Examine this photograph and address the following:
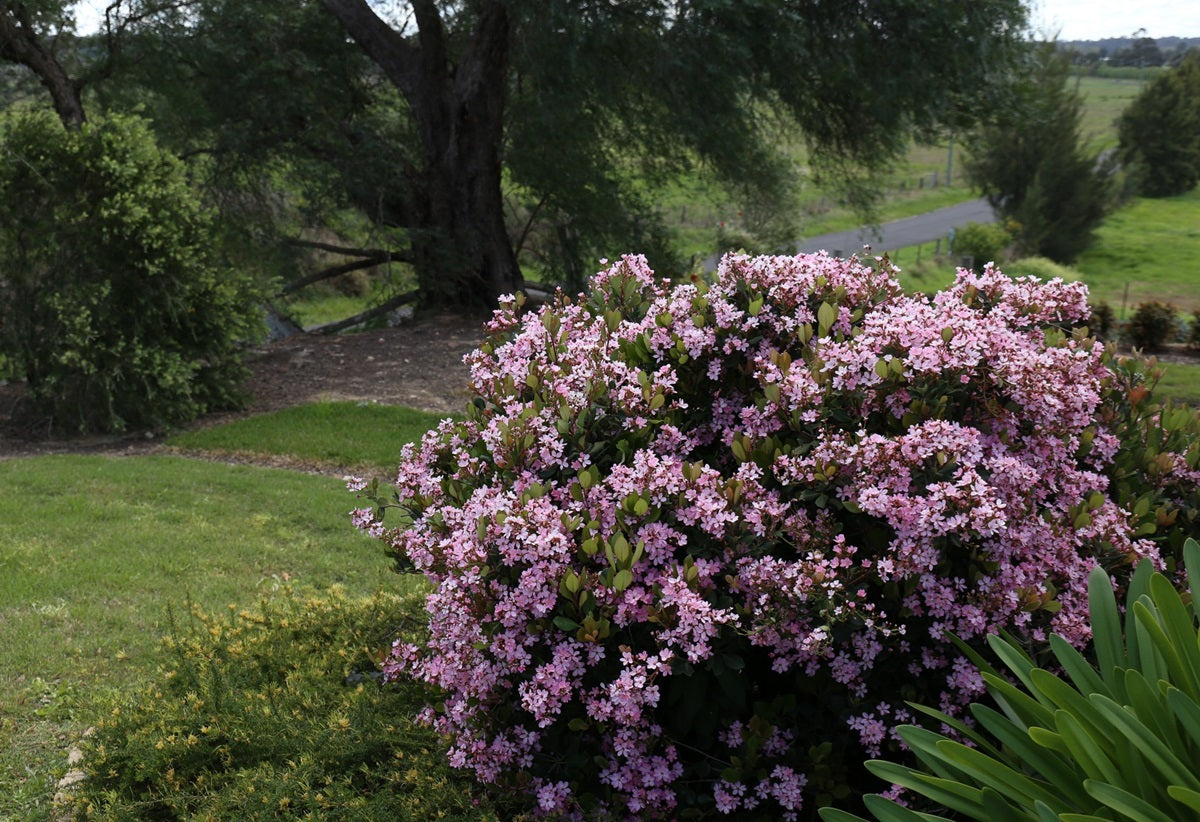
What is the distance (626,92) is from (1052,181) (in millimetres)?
23317

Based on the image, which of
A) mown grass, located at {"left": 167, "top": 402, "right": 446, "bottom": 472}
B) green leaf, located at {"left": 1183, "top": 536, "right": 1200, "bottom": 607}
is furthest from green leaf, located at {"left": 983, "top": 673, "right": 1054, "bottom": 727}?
mown grass, located at {"left": 167, "top": 402, "right": 446, "bottom": 472}

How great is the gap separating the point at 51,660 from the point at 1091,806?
438 cm

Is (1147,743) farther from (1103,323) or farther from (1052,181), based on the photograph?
(1052,181)

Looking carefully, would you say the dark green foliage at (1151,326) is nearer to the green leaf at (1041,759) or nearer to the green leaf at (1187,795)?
the green leaf at (1041,759)

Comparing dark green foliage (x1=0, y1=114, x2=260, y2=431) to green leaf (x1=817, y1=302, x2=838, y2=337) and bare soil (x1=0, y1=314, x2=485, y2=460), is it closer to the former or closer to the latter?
bare soil (x1=0, y1=314, x2=485, y2=460)

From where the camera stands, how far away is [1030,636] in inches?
108

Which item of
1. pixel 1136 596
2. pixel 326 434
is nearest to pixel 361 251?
pixel 326 434

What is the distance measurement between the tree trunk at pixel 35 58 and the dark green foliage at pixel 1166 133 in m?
36.9

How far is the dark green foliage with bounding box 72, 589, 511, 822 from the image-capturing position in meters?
2.96

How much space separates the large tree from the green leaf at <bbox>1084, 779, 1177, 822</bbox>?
9927mm

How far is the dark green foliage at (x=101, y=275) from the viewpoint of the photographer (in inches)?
392

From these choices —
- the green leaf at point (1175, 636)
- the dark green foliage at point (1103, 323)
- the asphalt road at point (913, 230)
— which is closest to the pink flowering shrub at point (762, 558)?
the green leaf at point (1175, 636)

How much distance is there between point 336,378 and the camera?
12.1 meters

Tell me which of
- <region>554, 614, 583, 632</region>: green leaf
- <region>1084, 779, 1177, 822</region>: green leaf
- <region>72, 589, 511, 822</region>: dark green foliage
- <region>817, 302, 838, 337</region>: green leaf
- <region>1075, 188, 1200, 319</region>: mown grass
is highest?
<region>817, 302, 838, 337</region>: green leaf
